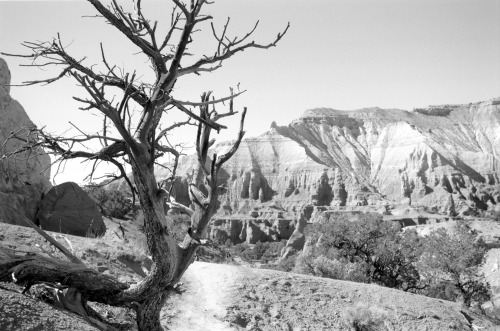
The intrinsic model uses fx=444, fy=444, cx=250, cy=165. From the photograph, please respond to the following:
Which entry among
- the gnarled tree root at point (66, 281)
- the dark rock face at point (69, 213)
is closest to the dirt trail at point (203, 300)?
the gnarled tree root at point (66, 281)

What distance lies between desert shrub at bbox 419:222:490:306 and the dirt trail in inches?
559

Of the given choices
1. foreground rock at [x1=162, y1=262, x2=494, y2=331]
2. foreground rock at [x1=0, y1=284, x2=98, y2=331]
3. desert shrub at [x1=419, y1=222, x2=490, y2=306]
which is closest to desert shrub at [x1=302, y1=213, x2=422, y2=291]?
desert shrub at [x1=419, y1=222, x2=490, y2=306]

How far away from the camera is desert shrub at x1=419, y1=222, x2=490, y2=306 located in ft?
70.4

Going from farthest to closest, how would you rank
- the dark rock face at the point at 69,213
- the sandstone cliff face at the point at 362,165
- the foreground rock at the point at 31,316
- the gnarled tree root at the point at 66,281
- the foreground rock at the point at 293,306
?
the sandstone cliff face at the point at 362,165
the dark rock face at the point at 69,213
the foreground rock at the point at 293,306
the gnarled tree root at the point at 66,281
the foreground rock at the point at 31,316

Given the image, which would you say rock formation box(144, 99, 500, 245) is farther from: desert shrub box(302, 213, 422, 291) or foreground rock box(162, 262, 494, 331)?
foreground rock box(162, 262, 494, 331)

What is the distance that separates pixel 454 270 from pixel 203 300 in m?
16.7

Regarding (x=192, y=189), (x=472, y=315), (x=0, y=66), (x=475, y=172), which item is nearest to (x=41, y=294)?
(x=192, y=189)

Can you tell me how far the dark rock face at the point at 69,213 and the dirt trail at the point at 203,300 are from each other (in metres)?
6.86

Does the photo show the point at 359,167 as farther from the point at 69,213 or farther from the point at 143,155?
the point at 143,155

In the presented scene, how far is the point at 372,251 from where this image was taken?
2250cm

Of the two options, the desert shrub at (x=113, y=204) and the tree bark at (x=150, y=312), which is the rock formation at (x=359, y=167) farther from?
the tree bark at (x=150, y=312)

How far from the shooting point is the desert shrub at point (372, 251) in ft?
69.3

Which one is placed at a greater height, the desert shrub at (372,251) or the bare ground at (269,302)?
the bare ground at (269,302)

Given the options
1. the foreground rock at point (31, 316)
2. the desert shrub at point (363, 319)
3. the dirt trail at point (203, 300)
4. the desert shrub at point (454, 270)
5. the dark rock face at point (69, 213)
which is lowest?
the desert shrub at point (454, 270)
